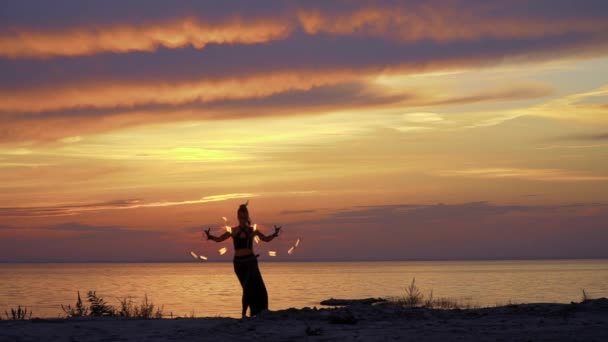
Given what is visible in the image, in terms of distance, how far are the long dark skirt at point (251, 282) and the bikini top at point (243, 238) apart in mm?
325

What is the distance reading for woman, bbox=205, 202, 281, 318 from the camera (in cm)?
1936

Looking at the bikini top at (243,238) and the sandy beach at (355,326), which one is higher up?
the bikini top at (243,238)

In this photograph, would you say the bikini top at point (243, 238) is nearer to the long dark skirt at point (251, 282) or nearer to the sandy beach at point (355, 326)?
the long dark skirt at point (251, 282)

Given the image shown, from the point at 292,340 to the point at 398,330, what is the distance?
83.9 inches

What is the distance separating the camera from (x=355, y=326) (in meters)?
16.1

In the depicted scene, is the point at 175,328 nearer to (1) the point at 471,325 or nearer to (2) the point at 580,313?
(1) the point at 471,325

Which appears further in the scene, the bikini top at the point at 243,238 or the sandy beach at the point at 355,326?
the bikini top at the point at 243,238

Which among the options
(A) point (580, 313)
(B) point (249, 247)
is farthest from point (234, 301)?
(A) point (580, 313)

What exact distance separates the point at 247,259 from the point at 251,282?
0.54m

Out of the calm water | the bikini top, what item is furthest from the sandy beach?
the calm water

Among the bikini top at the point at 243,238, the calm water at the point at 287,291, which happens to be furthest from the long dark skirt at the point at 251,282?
the calm water at the point at 287,291

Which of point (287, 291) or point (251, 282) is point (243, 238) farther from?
point (287, 291)

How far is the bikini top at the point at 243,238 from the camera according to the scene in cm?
1936

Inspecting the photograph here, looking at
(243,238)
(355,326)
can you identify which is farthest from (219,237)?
(355,326)
